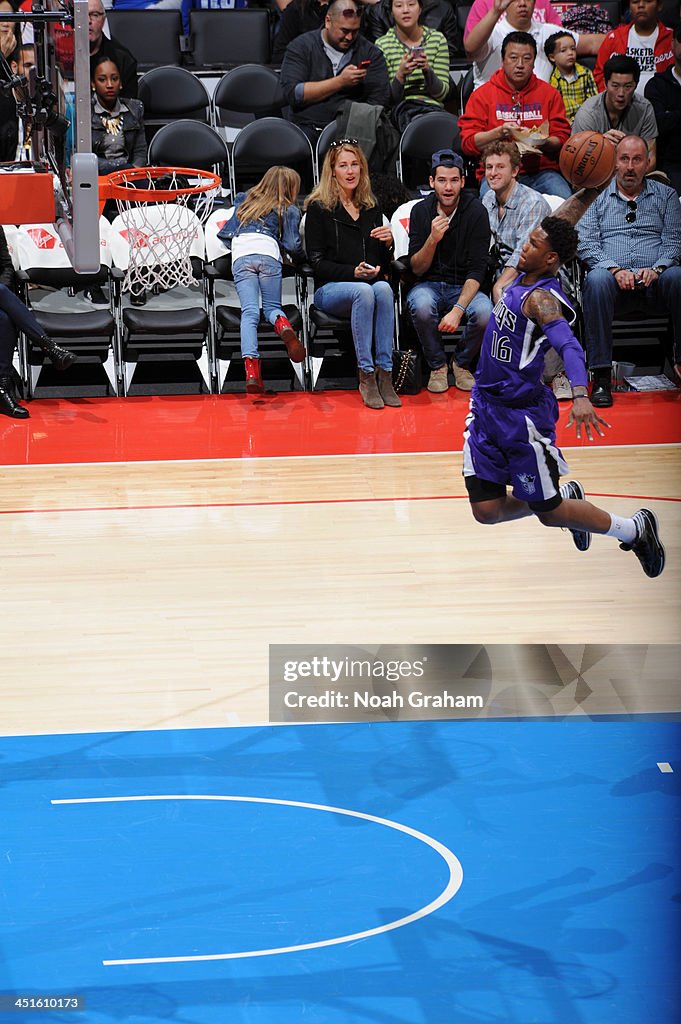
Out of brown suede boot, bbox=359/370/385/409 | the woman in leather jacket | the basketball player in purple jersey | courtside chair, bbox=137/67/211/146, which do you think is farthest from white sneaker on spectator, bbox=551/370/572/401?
courtside chair, bbox=137/67/211/146

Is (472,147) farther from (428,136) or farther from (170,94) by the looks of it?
(170,94)

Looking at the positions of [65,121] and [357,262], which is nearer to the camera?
[65,121]

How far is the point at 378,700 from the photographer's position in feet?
17.9

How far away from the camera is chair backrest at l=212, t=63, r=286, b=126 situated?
1062 centimetres

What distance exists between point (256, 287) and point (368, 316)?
828 millimetres

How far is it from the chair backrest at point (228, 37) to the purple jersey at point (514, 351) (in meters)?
5.92

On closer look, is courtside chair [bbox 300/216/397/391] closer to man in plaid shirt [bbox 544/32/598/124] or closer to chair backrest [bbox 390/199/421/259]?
chair backrest [bbox 390/199/421/259]

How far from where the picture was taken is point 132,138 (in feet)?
32.8

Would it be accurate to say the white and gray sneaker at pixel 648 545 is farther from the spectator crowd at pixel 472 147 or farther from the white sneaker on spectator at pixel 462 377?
the white sneaker on spectator at pixel 462 377

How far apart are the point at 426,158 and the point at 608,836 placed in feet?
23.3

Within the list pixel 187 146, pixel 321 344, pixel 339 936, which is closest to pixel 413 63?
pixel 187 146

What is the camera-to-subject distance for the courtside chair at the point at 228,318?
9.74m

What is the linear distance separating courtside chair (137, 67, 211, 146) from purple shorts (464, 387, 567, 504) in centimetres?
528

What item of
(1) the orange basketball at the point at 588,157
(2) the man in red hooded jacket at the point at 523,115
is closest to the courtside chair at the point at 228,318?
(2) the man in red hooded jacket at the point at 523,115
